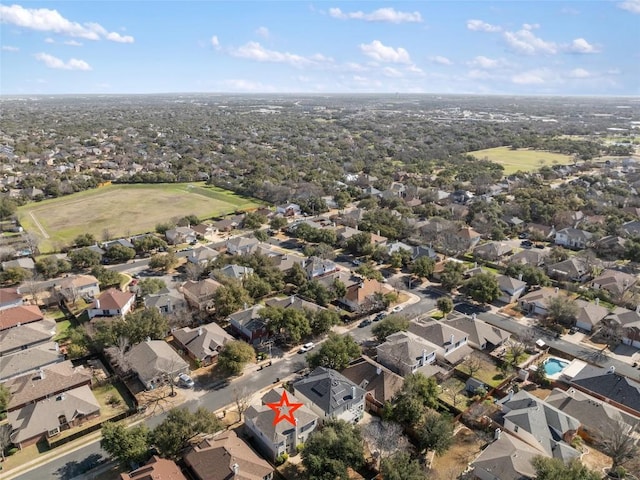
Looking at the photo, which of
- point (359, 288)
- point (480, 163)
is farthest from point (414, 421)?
A: point (480, 163)

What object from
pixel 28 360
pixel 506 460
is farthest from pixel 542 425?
pixel 28 360

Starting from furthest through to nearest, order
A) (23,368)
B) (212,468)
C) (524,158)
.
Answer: (524,158) < (23,368) < (212,468)

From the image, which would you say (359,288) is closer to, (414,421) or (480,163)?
(414,421)

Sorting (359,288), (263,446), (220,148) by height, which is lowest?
(263,446)

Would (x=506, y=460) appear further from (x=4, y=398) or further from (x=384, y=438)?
(x=4, y=398)

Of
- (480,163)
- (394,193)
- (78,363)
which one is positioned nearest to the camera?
(78,363)

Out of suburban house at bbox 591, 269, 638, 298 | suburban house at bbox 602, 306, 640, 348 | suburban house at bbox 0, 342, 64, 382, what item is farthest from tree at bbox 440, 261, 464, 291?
suburban house at bbox 0, 342, 64, 382

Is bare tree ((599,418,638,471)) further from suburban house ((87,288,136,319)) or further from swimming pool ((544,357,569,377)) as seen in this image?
suburban house ((87,288,136,319))
